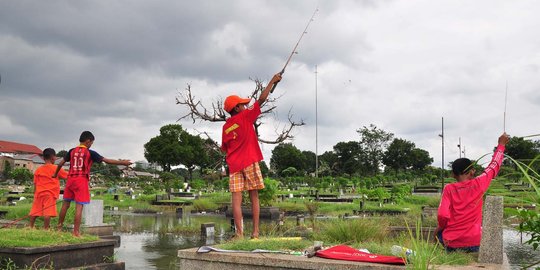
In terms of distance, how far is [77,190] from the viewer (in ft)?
23.4

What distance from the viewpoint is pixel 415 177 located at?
60.9 m

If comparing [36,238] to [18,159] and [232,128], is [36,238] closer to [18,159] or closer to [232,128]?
[232,128]

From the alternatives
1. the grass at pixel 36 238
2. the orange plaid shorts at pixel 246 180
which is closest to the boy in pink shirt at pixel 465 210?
the orange plaid shorts at pixel 246 180

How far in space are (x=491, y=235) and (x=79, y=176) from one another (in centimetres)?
Answer: 517

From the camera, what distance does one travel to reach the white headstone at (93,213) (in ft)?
33.5

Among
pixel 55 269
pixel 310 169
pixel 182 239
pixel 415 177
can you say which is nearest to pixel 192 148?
pixel 310 169

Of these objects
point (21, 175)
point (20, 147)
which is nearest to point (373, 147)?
point (21, 175)

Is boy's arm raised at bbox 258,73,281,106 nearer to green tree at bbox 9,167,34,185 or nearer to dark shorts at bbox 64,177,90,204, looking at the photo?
dark shorts at bbox 64,177,90,204

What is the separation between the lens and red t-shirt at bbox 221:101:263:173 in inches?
226

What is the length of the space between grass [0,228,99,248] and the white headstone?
10.3 ft

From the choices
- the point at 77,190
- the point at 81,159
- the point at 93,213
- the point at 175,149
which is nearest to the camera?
the point at 77,190

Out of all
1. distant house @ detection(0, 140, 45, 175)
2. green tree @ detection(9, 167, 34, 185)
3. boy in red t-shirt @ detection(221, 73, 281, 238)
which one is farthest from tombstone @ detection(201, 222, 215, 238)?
distant house @ detection(0, 140, 45, 175)

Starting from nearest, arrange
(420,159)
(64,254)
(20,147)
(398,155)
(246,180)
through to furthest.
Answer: (246,180) → (64,254) → (398,155) → (420,159) → (20,147)

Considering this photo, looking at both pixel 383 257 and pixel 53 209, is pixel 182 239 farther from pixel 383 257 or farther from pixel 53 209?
pixel 383 257
